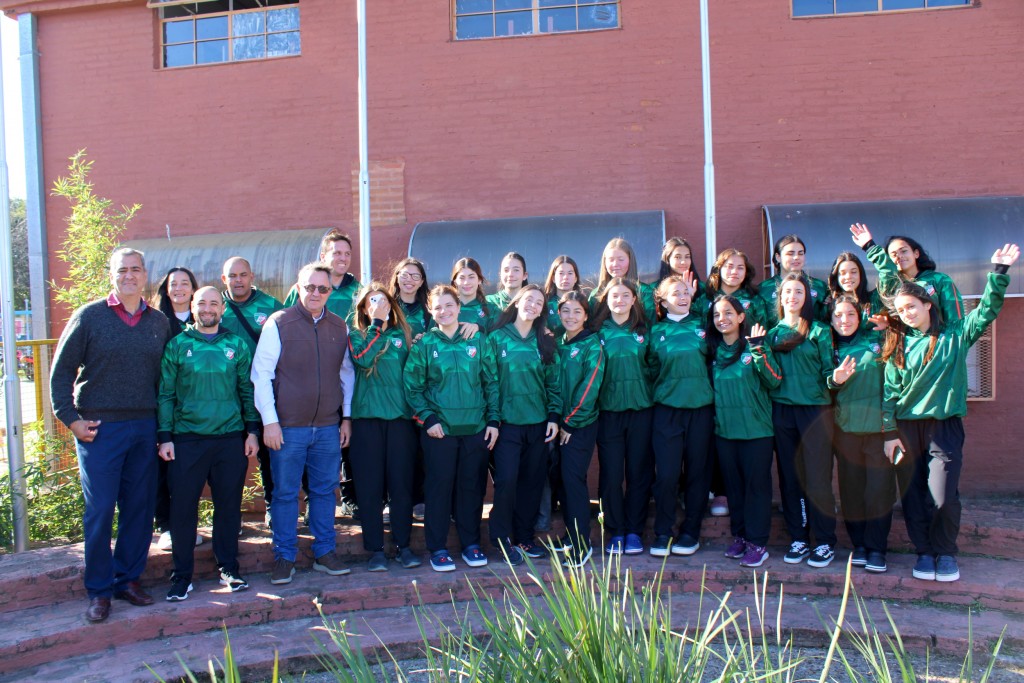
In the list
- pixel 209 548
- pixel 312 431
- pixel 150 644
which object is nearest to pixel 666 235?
pixel 312 431

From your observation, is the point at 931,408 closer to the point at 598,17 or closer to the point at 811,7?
the point at 811,7

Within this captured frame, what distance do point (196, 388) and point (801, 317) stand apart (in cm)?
344

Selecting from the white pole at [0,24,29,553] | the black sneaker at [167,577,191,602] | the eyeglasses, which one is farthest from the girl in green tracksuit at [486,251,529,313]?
the white pole at [0,24,29,553]

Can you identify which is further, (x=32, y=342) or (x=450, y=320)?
(x=32, y=342)

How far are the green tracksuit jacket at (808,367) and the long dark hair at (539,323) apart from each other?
50.4 inches

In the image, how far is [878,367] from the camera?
4.66 m

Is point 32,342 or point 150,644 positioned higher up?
point 32,342

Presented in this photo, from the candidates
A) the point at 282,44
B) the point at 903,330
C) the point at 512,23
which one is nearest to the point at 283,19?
the point at 282,44

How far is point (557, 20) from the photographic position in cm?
712

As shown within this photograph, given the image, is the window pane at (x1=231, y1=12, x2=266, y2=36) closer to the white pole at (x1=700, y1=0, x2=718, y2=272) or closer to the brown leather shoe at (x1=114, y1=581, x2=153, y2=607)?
the white pole at (x1=700, y1=0, x2=718, y2=272)

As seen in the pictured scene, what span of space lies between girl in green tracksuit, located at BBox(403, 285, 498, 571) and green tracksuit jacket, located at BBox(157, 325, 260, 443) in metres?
1.01

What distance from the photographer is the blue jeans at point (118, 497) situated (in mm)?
4164

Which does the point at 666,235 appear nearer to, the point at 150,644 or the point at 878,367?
the point at 878,367

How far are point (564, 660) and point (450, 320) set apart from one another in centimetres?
285
